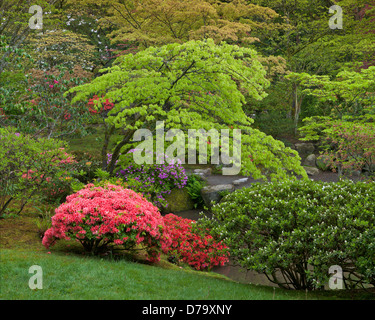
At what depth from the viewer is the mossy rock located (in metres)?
11.9

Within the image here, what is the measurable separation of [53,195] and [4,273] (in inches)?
221

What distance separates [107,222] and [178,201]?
630 cm

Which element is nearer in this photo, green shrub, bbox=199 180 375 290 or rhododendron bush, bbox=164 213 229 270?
green shrub, bbox=199 180 375 290

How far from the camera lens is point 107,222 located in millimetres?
5875

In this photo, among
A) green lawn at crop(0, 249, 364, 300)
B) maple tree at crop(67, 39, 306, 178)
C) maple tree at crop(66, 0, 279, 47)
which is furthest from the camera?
maple tree at crop(66, 0, 279, 47)

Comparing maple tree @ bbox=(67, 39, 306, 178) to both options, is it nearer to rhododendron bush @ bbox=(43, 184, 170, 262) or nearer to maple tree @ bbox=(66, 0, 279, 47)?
rhododendron bush @ bbox=(43, 184, 170, 262)

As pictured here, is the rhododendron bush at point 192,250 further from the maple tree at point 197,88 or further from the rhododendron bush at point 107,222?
the maple tree at point 197,88

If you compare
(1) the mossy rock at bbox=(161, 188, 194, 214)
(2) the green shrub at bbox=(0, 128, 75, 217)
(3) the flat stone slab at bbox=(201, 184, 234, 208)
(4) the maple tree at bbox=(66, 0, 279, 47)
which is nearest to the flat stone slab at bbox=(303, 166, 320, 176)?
(3) the flat stone slab at bbox=(201, 184, 234, 208)

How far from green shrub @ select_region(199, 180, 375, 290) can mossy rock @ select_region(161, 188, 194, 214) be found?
5650 mm

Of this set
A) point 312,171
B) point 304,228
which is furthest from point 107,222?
point 312,171

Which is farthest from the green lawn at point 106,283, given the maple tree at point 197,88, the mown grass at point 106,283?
the maple tree at point 197,88

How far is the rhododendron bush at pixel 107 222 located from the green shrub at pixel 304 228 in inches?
43.3

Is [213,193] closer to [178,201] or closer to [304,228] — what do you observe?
[178,201]

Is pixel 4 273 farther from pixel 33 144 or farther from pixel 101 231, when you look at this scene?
pixel 33 144
